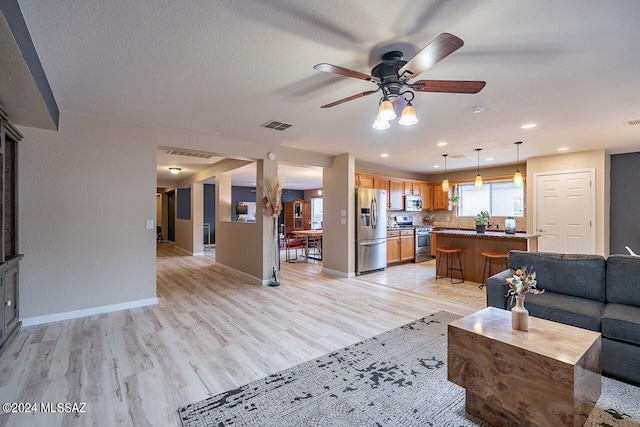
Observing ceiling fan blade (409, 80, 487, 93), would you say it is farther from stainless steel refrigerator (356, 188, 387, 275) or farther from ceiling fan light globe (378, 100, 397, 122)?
stainless steel refrigerator (356, 188, 387, 275)

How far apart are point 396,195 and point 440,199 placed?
1.79 metres

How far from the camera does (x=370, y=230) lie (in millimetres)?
6277

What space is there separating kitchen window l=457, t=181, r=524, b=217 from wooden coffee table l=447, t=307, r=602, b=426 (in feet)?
22.1

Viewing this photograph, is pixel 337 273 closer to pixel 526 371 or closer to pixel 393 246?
pixel 393 246

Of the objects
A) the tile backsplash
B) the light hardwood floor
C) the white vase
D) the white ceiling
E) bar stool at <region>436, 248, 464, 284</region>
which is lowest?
the light hardwood floor

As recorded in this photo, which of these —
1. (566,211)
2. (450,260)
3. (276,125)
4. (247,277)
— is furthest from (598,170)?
(247,277)

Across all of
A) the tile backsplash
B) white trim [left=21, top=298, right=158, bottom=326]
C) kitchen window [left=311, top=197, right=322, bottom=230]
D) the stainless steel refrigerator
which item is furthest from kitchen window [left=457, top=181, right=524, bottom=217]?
white trim [left=21, top=298, right=158, bottom=326]

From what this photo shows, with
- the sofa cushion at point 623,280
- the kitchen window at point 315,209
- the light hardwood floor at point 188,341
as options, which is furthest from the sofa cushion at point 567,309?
the kitchen window at point 315,209

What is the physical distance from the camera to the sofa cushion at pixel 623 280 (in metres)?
2.54

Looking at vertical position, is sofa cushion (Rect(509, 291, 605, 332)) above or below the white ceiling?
below

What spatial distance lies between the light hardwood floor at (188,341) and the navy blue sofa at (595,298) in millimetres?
1067

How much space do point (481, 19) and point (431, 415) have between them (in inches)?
101

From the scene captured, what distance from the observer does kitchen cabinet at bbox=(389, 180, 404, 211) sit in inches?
304

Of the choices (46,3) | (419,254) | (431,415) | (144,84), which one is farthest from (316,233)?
(46,3)
